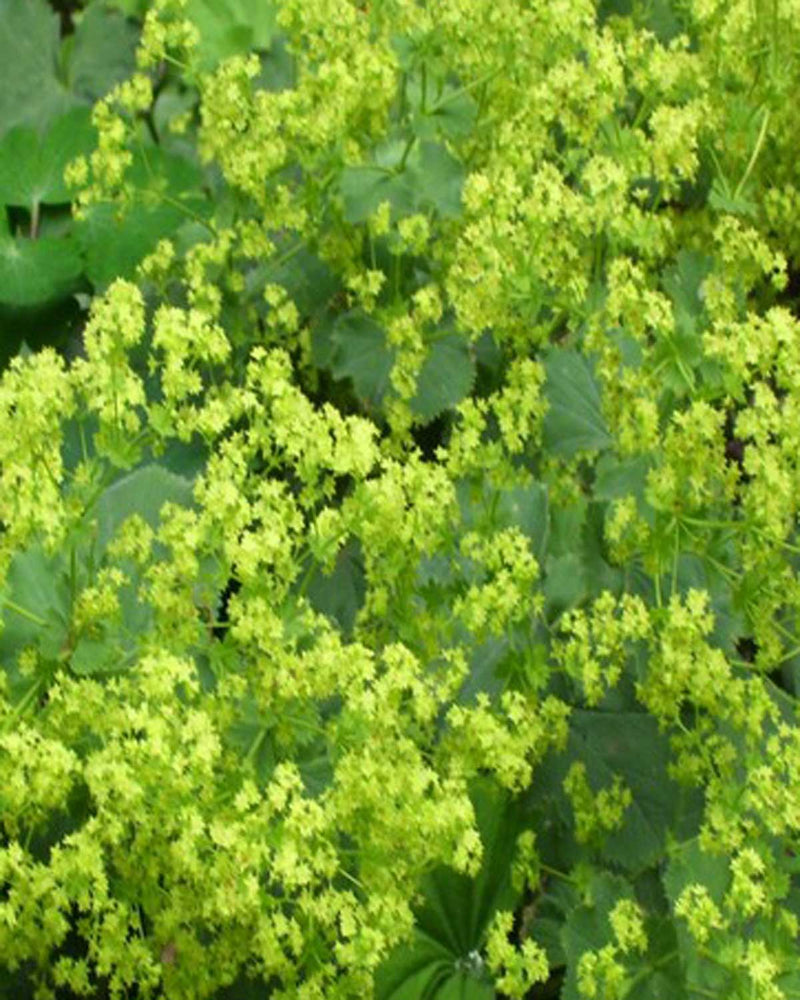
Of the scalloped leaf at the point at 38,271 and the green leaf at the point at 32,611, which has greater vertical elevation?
the green leaf at the point at 32,611

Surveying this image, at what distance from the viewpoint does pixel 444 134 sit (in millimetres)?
1934

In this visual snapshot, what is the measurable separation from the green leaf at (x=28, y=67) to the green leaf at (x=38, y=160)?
8.4 inches

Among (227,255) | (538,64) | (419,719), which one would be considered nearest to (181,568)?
(419,719)

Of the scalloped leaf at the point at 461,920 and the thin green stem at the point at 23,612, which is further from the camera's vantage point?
the scalloped leaf at the point at 461,920

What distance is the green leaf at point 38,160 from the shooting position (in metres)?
2.39

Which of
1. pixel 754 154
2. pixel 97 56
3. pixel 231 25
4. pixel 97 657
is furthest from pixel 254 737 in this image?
pixel 97 56

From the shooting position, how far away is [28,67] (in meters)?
2.63

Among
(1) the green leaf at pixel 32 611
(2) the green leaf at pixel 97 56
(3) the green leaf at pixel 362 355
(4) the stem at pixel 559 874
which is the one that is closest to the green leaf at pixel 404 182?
(3) the green leaf at pixel 362 355

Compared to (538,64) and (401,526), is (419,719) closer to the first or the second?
(401,526)

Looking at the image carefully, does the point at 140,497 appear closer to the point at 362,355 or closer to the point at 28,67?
the point at 362,355

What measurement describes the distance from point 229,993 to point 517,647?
0.44 m

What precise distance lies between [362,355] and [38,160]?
2.26 feet

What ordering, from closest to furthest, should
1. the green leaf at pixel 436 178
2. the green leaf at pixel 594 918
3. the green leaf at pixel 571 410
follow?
the green leaf at pixel 594 918
the green leaf at pixel 571 410
the green leaf at pixel 436 178

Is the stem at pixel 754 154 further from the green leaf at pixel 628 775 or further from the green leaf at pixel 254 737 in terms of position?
the green leaf at pixel 254 737
